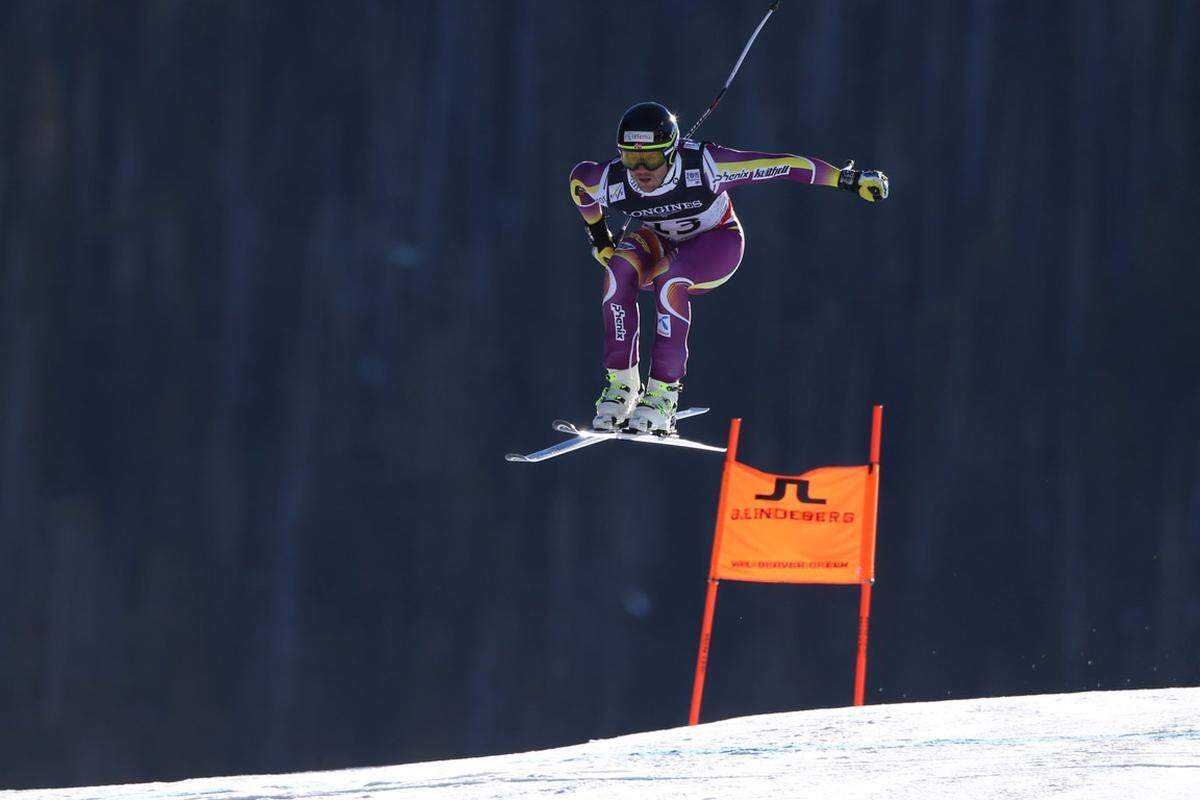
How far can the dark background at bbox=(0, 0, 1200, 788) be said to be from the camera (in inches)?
468

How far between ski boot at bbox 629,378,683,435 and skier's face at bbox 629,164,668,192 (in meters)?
0.79

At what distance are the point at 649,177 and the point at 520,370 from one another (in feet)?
21.4

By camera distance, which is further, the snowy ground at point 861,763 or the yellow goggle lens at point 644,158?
the yellow goggle lens at point 644,158

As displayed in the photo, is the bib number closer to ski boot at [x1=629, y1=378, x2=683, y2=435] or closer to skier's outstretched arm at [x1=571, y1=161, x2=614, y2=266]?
skier's outstretched arm at [x1=571, y1=161, x2=614, y2=266]

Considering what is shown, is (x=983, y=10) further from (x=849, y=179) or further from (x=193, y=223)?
(x=849, y=179)

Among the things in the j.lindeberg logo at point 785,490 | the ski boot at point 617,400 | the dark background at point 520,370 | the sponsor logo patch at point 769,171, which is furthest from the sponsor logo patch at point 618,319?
the dark background at point 520,370

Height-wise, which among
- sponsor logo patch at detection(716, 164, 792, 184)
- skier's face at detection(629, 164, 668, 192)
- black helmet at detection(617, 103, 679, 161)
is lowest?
skier's face at detection(629, 164, 668, 192)

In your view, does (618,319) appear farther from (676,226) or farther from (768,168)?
(768,168)

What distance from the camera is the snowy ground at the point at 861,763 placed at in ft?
17.8

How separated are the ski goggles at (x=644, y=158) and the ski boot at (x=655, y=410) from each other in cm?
89

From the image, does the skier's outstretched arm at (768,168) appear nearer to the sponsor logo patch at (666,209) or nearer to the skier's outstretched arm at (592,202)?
the sponsor logo patch at (666,209)

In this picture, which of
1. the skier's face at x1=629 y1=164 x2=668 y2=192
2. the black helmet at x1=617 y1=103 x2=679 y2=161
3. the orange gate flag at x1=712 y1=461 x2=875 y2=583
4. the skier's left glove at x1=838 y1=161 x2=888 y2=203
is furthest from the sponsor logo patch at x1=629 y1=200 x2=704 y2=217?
the orange gate flag at x1=712 y1=461 x2=875 y2=583

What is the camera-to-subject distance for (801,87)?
12742 millimetres

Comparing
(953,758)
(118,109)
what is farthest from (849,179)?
(118,109)
